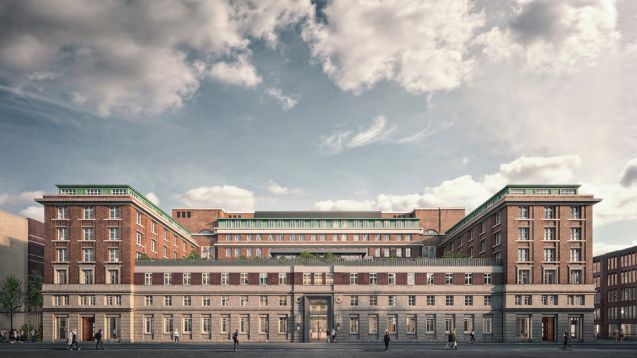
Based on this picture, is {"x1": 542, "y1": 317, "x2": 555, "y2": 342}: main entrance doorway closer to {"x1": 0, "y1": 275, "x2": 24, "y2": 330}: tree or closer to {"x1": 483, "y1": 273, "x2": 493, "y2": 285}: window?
{"x1": 483, "y1": 273, "x2": 493, "y2": 285}: window

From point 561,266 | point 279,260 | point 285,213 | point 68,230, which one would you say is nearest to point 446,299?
point 561,266

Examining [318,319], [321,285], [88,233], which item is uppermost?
[88,233]

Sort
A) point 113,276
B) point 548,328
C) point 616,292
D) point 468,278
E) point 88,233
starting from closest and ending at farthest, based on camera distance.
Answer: point 548,328
point 113,276
point 88,233
point 468,278
point 616,292

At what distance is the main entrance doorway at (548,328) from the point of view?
81.9m

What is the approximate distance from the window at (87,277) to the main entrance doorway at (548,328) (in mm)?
59123

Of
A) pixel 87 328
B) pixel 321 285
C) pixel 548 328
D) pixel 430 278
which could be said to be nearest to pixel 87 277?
pixel 87 328

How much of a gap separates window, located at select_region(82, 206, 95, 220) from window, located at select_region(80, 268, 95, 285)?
6.83 metres

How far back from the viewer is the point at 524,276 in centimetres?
8212

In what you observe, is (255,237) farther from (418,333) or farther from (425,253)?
(418,333)

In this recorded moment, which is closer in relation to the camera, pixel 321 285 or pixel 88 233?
pixel 88 233

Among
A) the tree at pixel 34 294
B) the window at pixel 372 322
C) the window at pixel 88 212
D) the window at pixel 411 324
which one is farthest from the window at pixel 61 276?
the window at pixel 411 324

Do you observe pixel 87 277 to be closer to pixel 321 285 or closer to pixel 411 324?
pixel 321 285

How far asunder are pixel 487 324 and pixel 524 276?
315 inches

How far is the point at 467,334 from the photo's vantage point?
83.5 meters
